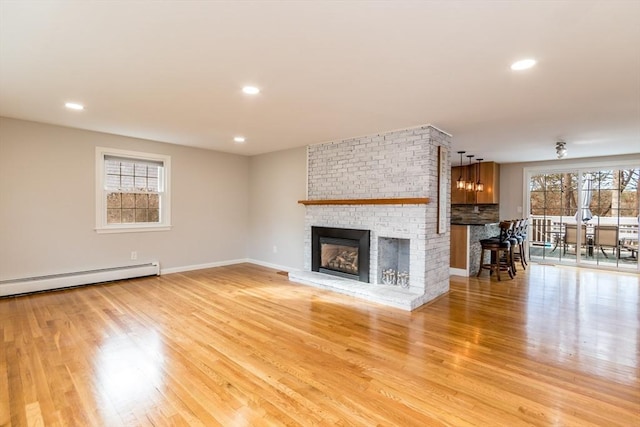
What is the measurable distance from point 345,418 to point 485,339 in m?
1.89

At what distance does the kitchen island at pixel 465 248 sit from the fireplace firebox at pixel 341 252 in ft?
7.24

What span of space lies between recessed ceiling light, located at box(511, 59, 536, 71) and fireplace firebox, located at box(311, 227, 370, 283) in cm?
286

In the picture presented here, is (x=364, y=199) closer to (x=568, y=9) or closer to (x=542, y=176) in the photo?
(x=568, y=9)

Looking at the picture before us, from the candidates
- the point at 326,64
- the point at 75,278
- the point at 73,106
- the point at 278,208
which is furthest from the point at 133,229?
the point at 326,64

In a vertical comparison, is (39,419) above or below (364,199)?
below

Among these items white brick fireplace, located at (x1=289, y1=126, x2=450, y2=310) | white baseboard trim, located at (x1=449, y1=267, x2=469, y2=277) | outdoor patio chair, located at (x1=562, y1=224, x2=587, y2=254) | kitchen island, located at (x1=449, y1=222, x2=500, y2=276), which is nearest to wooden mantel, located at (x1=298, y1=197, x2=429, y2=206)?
white brick fireplace, located at (x1=289, y1=126, x2=450, y2=310)

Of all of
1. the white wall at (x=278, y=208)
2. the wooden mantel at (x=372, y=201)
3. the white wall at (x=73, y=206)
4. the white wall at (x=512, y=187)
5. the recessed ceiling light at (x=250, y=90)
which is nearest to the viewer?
the recessed ceiling light at (x=250, y=90)

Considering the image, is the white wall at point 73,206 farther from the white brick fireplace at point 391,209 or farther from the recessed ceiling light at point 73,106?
the white brick fireplace at point 391,209

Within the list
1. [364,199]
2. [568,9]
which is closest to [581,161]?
[364,199]

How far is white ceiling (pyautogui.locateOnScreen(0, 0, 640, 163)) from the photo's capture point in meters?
1.89

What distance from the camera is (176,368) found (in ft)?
8.11

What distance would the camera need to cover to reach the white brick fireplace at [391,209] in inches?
170

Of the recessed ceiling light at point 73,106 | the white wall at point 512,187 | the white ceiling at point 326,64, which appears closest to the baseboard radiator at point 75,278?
the white ceiling at point 326,64

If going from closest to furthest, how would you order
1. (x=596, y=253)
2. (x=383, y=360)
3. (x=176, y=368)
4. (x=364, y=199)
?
(x=176, y=368) → (x=383, y=360) → (x=364, y=199) → (x=596, y=253)
